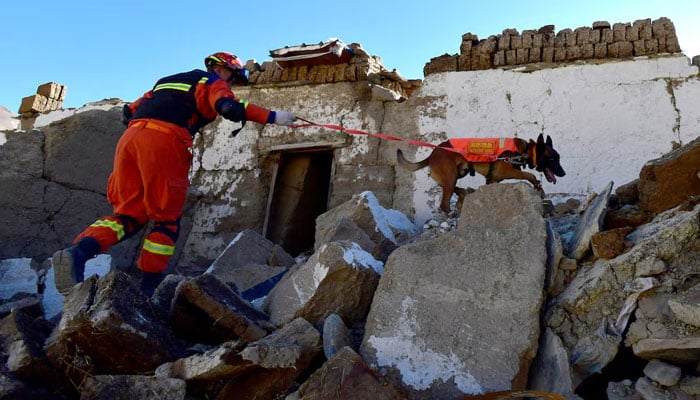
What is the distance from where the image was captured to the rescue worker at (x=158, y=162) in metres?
3.80

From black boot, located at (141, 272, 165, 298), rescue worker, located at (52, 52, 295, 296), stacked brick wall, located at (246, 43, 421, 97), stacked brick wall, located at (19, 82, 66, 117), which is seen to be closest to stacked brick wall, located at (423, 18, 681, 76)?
stacked brick wall, located at (246, 43, 421, 97)

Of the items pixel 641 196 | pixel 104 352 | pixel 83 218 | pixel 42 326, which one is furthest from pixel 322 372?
pixel 83 218

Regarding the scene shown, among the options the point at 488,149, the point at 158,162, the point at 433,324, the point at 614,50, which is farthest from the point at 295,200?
the point at 433,324

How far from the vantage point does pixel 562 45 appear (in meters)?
6.20

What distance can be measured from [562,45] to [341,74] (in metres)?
2.36

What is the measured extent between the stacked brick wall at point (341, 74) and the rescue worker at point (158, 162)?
2732 mm

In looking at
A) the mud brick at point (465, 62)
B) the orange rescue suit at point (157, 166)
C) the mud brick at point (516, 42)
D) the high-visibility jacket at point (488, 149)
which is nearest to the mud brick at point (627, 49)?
the mud brick at point (516, 42)

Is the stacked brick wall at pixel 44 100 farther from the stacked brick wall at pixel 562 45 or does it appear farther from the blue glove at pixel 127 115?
the stacked brick wall at pixel 562 45

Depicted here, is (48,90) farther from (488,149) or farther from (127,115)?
(488,149)

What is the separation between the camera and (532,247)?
2746 millimetres

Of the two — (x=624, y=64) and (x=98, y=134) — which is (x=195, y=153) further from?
(x=624, y=64)

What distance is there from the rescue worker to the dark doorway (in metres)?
2.67

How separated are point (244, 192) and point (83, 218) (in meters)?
1.82

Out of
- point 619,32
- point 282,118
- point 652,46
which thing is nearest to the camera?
point 282,118
